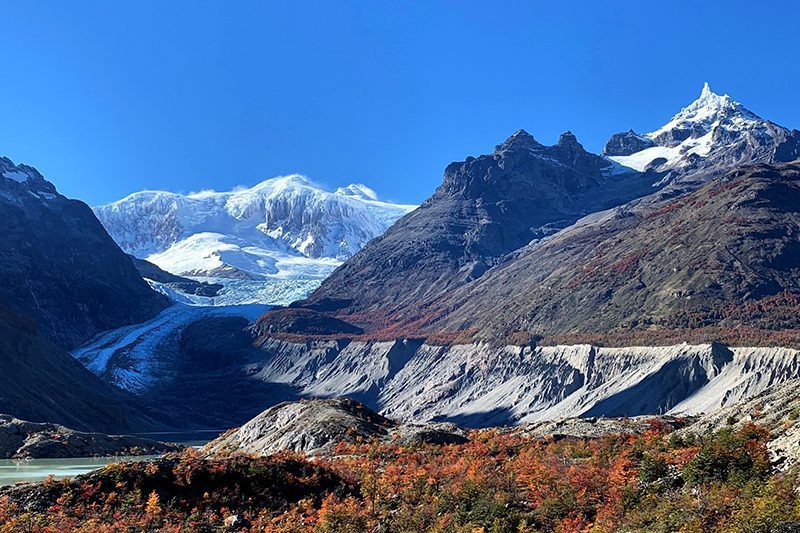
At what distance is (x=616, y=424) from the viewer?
55.5 meters

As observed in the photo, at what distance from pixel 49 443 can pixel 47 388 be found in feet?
189

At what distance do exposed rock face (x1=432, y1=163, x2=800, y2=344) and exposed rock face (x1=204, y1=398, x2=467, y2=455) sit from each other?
79.7 m

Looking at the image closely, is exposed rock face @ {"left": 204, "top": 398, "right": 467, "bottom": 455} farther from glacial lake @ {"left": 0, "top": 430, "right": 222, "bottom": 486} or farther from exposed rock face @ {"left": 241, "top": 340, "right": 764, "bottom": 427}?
exposed rock face @ {"left": 241, "top": 340, "right": 764, "bottom": 427}

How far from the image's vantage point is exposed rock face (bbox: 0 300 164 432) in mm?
107688

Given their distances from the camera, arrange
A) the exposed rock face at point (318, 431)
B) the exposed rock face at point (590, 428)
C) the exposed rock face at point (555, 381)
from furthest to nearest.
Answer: the exposed rock face at point (555, 381) < the exposed rock face at point (318, 431) < the exposed rock face at point (590, 428)

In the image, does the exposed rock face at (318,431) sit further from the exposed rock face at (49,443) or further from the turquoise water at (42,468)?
the exposed rock face at (49,443)

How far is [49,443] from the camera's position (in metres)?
66.8

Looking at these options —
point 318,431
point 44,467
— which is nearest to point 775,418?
point 318,431

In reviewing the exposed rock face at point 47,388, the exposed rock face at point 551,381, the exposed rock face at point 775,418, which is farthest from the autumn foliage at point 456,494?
the exposed rock face at point 47,388

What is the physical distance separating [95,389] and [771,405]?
126 m

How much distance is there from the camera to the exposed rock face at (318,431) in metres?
51.7

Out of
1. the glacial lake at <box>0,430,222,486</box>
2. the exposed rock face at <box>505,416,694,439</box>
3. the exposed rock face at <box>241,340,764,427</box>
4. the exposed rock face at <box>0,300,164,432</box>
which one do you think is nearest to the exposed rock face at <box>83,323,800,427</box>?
the exposed rock face at <box>241,340,764,427</box>

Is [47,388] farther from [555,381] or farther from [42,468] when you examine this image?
[555,381]

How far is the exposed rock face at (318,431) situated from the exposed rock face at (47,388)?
51.0m
